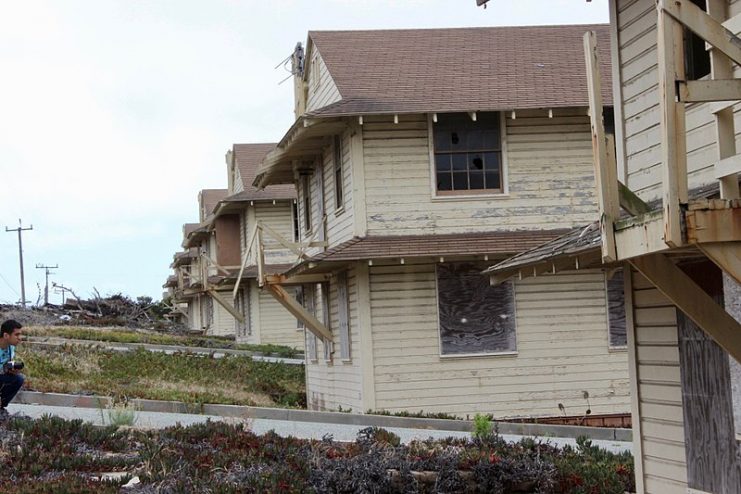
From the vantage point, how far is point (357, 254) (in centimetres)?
2066

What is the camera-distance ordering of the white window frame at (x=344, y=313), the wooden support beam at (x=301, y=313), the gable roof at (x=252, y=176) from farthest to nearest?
1. the gable roof at (x=252, y=176)
2. the wooden support beam at (x=301, y=313)
3. the white window frame at (x=344, y=313)

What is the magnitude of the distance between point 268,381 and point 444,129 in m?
10.1

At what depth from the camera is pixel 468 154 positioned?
872 inches

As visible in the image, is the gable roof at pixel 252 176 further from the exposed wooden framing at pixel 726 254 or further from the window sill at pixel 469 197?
the exposed wooden framing at pixel 726 254

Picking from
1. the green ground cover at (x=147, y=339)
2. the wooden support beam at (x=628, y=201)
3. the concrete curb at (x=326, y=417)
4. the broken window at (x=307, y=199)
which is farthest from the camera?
the green ground cover at (x=147, y=339)

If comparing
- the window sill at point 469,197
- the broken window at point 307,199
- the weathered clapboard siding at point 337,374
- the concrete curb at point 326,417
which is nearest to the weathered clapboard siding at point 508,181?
the window sill at point 469,197

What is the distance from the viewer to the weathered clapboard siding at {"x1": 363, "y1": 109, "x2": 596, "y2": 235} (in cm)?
2181

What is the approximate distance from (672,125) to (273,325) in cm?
3797

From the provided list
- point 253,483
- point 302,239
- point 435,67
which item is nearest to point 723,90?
point 253,483

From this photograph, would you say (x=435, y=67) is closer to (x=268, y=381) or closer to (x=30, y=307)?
(x=268, y=381)

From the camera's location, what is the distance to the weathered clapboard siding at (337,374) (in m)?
22.2

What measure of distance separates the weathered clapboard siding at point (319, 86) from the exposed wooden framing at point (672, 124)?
54.4 feet

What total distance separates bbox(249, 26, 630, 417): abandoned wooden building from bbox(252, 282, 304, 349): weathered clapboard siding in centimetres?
2080

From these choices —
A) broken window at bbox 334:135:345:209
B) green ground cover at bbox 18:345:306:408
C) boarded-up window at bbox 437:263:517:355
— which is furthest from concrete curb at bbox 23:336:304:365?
boarded-up window at bbox 437:263:517:355
